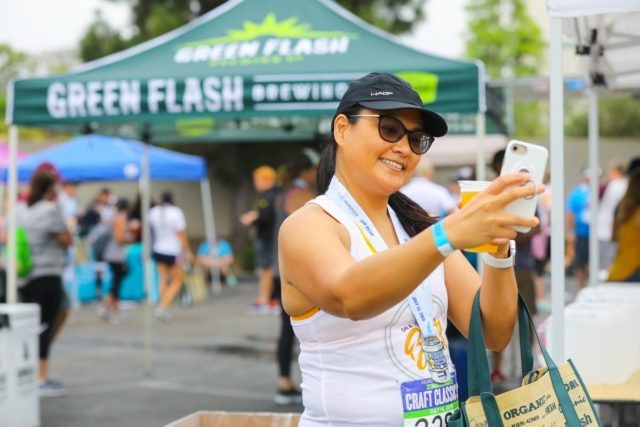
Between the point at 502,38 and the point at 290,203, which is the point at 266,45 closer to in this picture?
the point at 290,203

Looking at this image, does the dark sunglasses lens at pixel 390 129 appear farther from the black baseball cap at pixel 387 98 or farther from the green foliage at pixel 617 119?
the green foliage at pixel 617 119

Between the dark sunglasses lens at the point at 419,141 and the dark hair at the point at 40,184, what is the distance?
5.96 meters

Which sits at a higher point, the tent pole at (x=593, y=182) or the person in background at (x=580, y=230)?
the tent pole at (x=593, y=182)

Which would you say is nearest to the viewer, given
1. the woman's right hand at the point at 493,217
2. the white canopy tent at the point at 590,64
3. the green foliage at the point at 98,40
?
the woman's right hand at the point at 493,217

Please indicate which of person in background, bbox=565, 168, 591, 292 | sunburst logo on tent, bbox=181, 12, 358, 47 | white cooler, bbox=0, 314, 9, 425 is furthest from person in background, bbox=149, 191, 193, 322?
white cooler, bbox=0, 314, 9, 425

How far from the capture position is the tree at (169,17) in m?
22.5

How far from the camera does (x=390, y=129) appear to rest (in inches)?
84.7

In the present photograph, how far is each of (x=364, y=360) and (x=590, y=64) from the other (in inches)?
177

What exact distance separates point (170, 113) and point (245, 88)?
1.87ft

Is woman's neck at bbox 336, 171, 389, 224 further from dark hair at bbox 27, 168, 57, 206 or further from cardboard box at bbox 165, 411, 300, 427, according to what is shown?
dark hair at bbox 27, 168, 57, 206

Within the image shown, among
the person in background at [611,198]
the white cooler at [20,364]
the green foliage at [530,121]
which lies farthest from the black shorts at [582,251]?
the green foliage at [530,121]

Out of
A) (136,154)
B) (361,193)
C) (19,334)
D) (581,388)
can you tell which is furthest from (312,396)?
(136,154)

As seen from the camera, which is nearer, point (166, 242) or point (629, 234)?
point (629, 234)

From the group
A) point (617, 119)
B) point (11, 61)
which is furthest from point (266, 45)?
point (11, 61)
